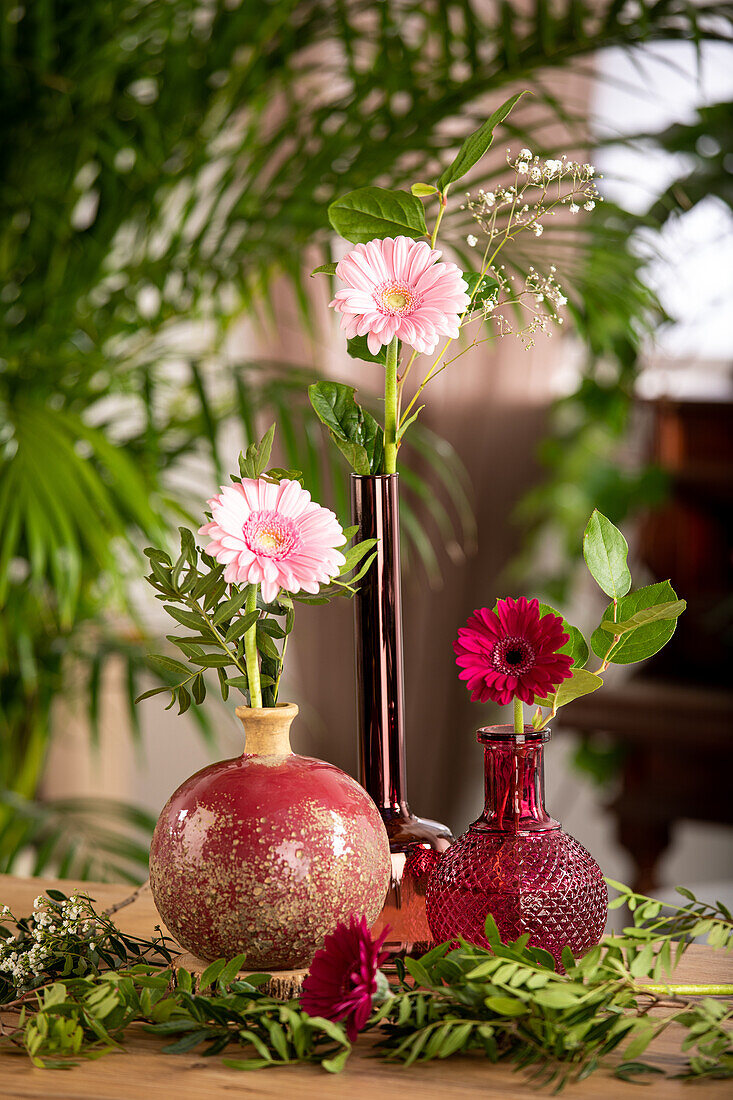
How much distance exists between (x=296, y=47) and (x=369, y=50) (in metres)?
1.07

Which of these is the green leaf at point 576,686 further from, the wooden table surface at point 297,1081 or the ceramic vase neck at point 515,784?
the wooden table surface at point 297,1081

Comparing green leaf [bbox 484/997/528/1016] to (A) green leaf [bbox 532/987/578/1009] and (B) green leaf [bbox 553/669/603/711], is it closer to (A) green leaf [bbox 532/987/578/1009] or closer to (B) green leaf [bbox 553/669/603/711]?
(A) green leaf [bbox 532/987/578/1009]

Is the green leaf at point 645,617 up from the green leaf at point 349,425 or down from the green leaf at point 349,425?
down

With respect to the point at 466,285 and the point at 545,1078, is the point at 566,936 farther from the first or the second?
the point at 466,285

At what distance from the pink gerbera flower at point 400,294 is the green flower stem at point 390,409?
19 millimetres

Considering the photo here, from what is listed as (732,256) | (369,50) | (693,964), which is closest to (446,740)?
(732,256)

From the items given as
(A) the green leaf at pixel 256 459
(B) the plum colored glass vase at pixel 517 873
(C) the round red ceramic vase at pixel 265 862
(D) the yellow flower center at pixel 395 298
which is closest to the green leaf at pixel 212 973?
(C) the round red ceramic vase at pixel 265 862

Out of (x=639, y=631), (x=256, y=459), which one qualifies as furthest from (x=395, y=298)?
(x=639, y=631)

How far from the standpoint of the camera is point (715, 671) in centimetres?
195

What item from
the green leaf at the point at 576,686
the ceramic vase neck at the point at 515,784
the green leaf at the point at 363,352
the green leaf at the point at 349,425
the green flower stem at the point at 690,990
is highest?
the green leaf at the point at 363,352

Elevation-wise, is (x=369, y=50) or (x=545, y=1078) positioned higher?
(x=369, y=50)

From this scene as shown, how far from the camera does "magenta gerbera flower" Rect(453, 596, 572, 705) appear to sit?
580 millimetres

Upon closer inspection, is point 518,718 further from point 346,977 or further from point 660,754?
point 660,754

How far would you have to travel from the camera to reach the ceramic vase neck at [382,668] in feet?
2.13
